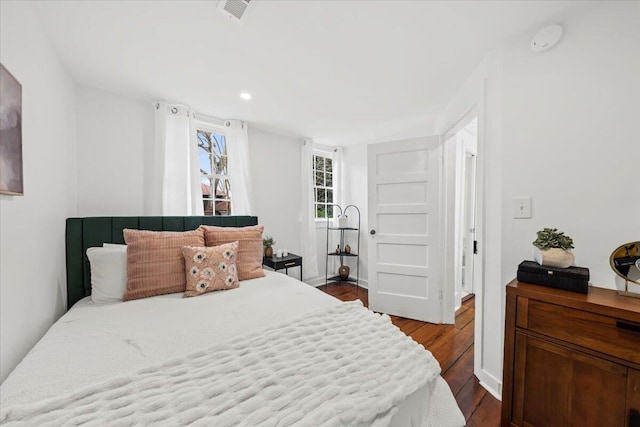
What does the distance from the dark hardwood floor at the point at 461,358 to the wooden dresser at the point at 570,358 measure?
223mm

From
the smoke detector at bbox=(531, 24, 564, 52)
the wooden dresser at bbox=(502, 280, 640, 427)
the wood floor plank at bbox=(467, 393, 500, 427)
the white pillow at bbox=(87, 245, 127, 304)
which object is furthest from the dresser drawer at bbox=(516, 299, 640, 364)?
the white pillow at bbox=(87, 245, 127, 304)

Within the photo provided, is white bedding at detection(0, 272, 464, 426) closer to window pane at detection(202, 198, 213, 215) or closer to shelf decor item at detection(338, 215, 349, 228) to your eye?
window pane at detection(202, 198, 213, 215)

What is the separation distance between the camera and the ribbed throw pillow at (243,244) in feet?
6.67

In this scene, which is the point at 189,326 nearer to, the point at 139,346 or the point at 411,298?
the point at 139,346

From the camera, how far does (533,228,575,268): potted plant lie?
1.26 metres

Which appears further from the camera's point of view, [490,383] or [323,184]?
[323,184]

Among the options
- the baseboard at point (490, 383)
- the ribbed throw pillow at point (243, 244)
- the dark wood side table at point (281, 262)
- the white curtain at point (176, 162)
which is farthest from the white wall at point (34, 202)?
the baseboard at point (490, 383)

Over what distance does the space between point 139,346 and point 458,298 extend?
3.25m

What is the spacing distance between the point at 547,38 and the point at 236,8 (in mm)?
1818

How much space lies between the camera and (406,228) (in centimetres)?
279

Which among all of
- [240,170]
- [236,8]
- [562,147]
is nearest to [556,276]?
[562,147]

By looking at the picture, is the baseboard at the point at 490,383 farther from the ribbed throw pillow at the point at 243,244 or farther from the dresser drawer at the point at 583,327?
the ribbed throw pillow at the point at 243,244

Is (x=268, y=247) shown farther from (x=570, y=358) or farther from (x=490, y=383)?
(x=570, y=358)

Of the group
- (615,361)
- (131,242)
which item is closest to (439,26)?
(615,361)
